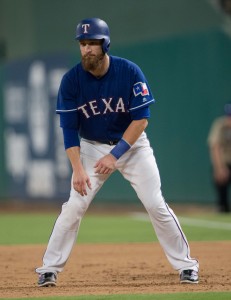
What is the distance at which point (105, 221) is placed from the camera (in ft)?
42.6

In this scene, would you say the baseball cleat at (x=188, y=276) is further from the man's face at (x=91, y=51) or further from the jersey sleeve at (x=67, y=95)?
the man's face at (x=91, y=51)

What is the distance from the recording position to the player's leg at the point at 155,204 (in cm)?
619

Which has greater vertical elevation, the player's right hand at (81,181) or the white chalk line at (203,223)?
the player's right hand at (81,181)

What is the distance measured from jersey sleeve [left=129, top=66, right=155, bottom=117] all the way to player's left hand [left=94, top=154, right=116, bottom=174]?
14.0 inches

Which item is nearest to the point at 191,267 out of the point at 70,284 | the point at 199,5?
the point at 70,284

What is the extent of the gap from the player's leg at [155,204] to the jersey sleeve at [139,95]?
30 centimetres

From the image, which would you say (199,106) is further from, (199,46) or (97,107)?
(97,107)

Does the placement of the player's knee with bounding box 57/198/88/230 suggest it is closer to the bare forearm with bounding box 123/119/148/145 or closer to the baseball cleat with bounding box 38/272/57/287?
the baseball cleat with bounding box 38/272/57/287

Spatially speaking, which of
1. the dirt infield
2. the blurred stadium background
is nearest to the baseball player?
the dirt infield

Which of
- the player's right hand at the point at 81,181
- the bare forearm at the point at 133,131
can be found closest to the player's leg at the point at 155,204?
the bare forearm at the point at 133,131

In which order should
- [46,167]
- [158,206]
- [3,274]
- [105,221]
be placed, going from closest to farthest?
[158,206] < [3,274] < [105,221] < [46,167]

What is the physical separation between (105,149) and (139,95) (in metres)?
0.46

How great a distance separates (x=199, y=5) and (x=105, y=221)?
4828 mm

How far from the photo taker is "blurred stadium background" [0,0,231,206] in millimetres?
14812
